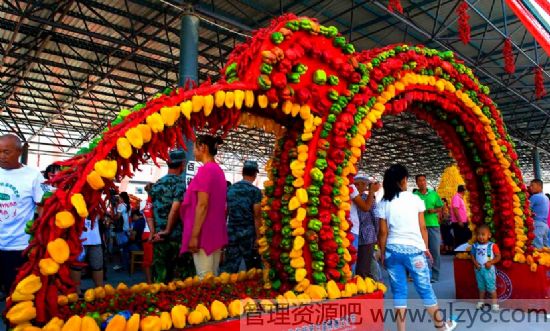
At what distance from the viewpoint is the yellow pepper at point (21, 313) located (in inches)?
70.2

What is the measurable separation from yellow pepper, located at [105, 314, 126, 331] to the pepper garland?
278mm

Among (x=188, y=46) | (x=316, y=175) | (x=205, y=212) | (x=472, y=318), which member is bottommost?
(x=472, y=318)

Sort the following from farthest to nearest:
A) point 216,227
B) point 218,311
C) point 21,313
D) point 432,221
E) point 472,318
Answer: point 432,221, point 472,318, point 216,227, point 218,311, point 21,313

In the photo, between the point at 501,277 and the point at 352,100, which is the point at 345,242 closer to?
the point at 352,100

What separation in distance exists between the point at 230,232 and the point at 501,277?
278cm

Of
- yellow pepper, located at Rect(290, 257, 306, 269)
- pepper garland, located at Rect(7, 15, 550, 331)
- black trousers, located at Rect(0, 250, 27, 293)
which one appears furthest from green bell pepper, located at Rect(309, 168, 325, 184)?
black trousers, located at Rect(0, 250, 27, 293)

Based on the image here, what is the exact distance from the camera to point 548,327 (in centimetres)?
338

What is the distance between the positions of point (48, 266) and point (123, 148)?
64 cm

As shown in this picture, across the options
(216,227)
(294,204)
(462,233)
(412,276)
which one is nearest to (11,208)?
(216,227)

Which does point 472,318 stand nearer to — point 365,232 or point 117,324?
point 365,232

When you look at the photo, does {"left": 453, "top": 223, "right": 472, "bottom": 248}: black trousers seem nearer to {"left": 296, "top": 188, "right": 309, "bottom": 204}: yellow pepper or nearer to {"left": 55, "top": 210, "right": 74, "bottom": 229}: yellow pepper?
{"left": 296, "top": 188, "right": 309, "bottom": 204}: yellow pepper

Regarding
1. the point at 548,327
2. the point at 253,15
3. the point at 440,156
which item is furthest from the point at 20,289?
the point at 440,156

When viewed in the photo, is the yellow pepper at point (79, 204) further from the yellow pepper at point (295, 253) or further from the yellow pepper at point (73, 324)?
the yellow pepper at point (295, 253)

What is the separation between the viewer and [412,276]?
3029 millimetres
